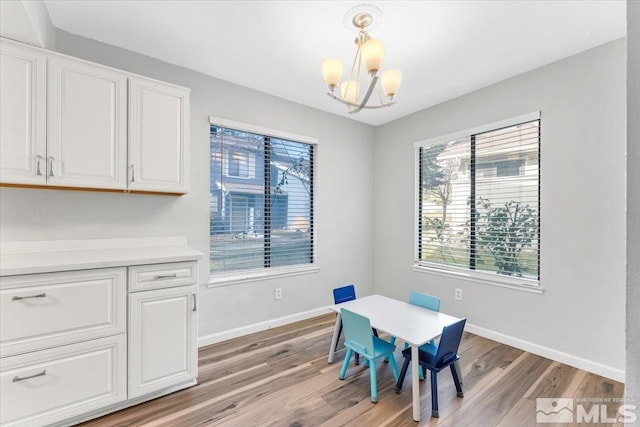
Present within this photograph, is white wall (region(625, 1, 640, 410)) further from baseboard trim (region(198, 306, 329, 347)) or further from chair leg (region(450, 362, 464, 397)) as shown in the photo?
baseboard trim (region(198, 306, 329, 347))

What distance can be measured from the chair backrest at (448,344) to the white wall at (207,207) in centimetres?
189

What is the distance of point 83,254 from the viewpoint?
2.01 meters

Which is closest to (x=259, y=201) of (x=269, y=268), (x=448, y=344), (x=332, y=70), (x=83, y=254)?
(x=269, y=268)

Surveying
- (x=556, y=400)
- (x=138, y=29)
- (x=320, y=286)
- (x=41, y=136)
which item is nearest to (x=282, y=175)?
(x=320, y=286)

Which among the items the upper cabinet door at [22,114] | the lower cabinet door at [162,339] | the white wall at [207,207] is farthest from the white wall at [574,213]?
the upper cabinet door at [22,114]

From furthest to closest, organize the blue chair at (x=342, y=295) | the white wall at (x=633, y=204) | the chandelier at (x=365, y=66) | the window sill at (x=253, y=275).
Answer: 1. the window sill at (x=253, y=275)
2. the blue chair at (x=342, y=295)
3. the chandelier at (x=365, y=66)
4. the white wall at (x=633, y=204)

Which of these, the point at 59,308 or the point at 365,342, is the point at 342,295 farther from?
the point at 59,308

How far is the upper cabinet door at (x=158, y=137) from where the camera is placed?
2.15m

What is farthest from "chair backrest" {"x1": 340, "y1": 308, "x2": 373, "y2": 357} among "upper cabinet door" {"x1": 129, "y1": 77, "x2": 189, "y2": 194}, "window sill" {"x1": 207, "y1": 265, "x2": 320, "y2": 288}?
"upper cabinet door" {"x1": 129, "y1": 77, "x2": 189, "y2": 194}

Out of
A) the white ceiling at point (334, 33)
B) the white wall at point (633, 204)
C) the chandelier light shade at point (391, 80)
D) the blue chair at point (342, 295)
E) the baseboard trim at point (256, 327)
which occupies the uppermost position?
the white ceiling at point (334, 33)

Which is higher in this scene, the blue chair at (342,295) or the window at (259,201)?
the window at (259,201)

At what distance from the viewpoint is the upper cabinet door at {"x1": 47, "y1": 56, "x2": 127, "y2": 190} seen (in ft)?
6.14

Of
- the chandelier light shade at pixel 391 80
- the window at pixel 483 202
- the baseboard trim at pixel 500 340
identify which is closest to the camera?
the chandelier light shade at pixel 391 80

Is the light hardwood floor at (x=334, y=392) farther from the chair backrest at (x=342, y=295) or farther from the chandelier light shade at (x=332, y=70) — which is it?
the chandelier light shade at (x=332, y=70)
